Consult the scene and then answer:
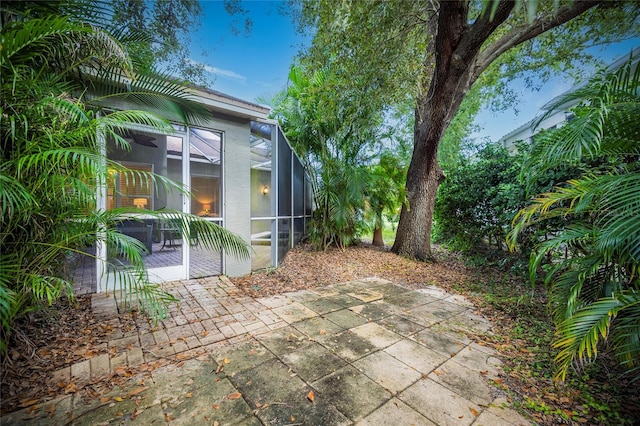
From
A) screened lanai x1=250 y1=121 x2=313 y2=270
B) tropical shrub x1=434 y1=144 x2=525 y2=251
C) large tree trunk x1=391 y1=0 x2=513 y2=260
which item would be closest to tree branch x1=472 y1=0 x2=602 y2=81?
large tree trunk x1=391 y1=0 x2=513 y2=260

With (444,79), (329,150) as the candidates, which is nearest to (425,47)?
(444,79)

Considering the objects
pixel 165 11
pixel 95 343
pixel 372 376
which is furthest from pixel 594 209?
pixel 165 11

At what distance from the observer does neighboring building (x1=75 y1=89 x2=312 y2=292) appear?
3590 mm

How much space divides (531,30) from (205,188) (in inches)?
235

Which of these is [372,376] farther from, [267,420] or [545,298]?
[545,298]

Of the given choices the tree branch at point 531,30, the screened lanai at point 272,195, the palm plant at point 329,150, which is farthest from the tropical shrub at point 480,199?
the screened lanai at point 272,195

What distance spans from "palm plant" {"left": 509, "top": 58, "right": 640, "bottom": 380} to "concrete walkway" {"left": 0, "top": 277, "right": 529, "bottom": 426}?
0.66 metres

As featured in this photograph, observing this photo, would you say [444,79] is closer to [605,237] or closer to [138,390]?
[605,237]

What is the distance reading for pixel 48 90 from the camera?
1839 millimetres

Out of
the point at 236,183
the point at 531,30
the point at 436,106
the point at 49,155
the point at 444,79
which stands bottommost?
the point at 49,155

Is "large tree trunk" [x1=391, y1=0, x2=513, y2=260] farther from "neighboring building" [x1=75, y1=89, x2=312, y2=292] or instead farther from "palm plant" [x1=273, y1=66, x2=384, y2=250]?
"neighboring building" [x1=75, y1=89, x2=312, y2=292]

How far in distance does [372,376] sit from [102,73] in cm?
352

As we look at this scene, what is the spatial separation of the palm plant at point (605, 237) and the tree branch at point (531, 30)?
2360 millimetres

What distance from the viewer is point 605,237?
1.68 metres
